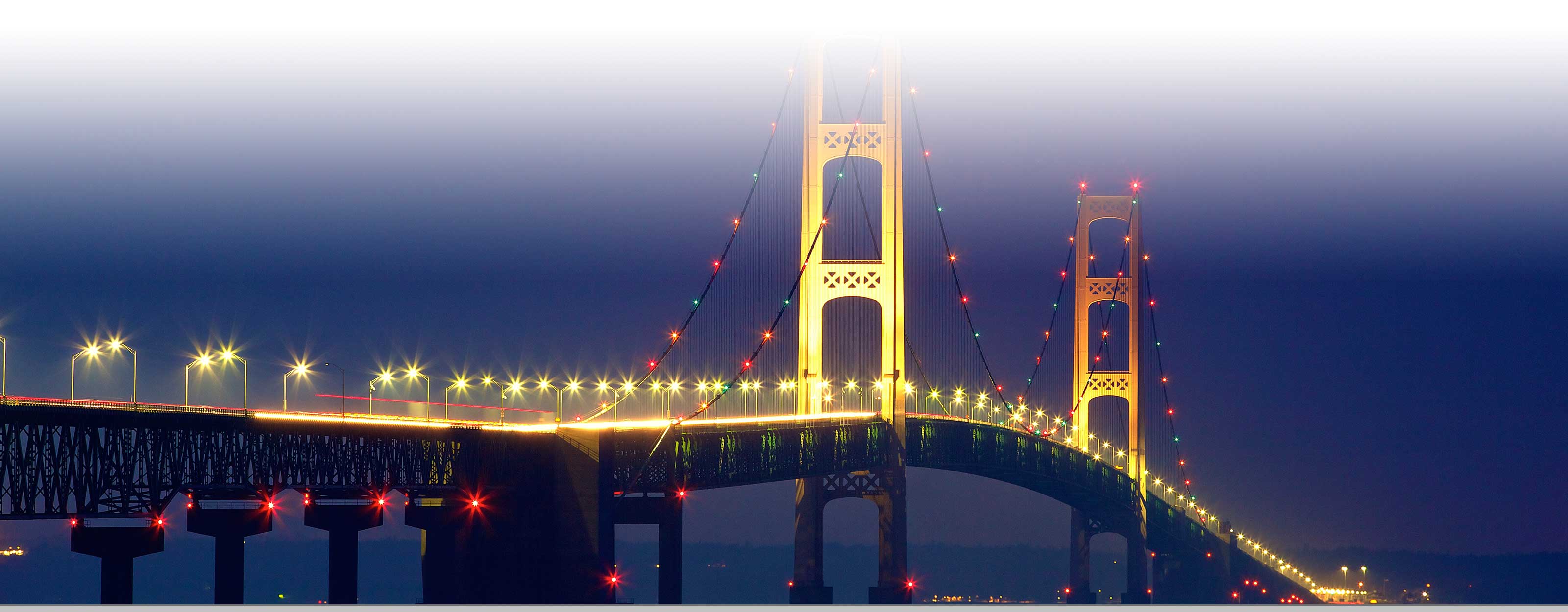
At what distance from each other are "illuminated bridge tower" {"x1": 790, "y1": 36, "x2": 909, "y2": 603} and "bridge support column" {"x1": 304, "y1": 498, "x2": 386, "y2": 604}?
2187 cm

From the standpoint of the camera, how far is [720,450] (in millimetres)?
76188

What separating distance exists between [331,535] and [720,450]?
14793 millimetres

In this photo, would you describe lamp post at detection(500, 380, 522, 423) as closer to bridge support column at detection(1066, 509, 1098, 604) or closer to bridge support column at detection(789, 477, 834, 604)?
bridge support column at detection(789, 477, 834, 604)

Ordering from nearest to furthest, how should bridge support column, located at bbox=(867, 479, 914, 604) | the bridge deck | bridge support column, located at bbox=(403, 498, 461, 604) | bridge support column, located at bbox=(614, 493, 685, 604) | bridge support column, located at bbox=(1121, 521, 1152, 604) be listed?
the bridge deck → bridge support column, located at bbox=(403, 498, 461, 604) → bridge support column, located at bbox=(614, 493, 685, 604) → bridge support column, located at bbox=(867, 479, 914, 604) → bridge support column, located at bbox=(1121, 521, 1152, 604)

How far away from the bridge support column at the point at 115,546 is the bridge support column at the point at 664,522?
A: 15.8 meters

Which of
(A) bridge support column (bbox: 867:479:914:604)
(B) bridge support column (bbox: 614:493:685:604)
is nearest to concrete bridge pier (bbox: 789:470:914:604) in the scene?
(A) bridge support column (bbox: 867:479:914:604)

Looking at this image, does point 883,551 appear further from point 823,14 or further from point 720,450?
point 823,14

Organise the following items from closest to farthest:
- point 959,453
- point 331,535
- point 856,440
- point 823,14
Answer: point 331,535
point 856,440
point 823,14
point 959,453

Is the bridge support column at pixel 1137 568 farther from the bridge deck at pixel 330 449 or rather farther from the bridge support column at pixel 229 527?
the bridge support column at pixel 229 527

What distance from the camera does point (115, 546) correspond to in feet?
196

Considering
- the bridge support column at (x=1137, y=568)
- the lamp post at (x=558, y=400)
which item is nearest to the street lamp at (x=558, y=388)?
the lamp post at (x=558, y=400)

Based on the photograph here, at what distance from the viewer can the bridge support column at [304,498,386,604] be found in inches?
2714

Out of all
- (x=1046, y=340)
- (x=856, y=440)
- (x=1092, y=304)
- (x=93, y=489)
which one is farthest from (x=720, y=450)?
(x=1092, y=304)

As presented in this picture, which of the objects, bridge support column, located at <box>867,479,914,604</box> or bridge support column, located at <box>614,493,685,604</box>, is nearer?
bridge support column, located at <box>614,493,685,604</box>
